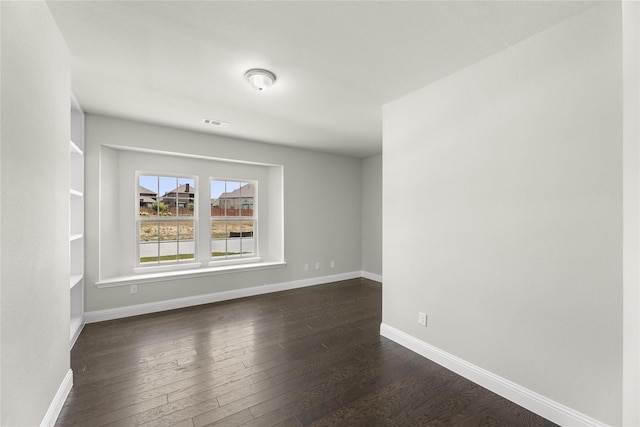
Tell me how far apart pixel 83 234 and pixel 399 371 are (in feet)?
12.5

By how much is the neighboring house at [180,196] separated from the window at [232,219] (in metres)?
0.34

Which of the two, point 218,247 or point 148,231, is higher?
point 148,231

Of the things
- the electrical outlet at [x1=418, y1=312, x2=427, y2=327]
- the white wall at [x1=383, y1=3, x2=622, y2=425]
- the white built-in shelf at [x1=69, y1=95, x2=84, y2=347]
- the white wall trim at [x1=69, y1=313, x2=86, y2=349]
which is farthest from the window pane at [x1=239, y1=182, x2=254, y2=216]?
the electrical outlet at [x1=418, y1=312, x2=427, y2=327]

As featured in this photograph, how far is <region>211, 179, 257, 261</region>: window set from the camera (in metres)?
4.56

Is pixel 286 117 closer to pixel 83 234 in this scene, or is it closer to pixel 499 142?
pixel 499 142

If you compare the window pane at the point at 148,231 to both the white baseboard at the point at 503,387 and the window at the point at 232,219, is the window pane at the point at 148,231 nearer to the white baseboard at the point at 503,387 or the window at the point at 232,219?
the window at the point at 232,219

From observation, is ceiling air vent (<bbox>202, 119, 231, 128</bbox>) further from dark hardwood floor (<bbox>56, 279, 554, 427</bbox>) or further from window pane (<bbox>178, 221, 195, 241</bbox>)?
dark hardwood floor (<bbox>56, 279, 554, 427</bbox>)

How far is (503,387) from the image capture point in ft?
6.50

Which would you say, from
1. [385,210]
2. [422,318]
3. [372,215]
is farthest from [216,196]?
[422,318]

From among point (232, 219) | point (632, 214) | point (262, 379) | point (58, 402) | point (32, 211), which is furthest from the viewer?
point (232, 219)

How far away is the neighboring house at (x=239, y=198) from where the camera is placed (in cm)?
466

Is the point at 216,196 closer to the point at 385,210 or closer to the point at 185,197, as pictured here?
the point at 185,197

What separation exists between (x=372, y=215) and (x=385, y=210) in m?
2.64

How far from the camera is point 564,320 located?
1712 mm
